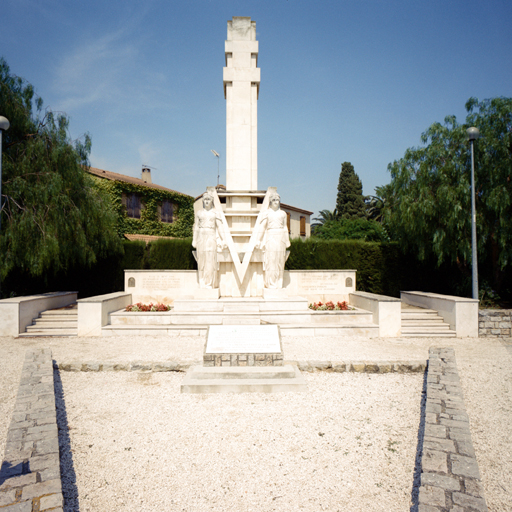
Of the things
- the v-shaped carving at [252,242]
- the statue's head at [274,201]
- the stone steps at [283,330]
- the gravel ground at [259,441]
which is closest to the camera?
the gravel ground at [259,441]

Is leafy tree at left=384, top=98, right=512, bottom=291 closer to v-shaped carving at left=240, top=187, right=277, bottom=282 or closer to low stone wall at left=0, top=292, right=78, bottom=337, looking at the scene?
v-shaped carving at left=240, top=187, right=277, bottom=282

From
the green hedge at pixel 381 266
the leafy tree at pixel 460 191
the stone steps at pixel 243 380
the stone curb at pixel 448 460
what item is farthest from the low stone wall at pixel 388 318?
the green hedge at pixel 381 266

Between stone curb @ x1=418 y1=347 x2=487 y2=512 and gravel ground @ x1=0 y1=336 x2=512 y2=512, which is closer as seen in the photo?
→ stone curb @ x1=418 y1=347 x2=487 y2=512

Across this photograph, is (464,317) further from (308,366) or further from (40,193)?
(40,193)

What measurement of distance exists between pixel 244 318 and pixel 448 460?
661 cm

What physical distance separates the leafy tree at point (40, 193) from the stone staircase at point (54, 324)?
1.47m

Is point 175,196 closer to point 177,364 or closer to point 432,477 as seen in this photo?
point 177,364

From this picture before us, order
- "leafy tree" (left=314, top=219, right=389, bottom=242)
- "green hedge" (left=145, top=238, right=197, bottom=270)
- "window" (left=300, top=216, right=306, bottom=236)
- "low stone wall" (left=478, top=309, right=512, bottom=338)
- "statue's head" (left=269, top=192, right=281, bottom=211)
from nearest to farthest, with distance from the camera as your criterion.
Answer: "low stone wall" (left=478, top=309, right=512, bottom=338) → "statue's head" (left=269, top=192, right=281, bottom=211) → "green hedge" (left=145, top=238, right=197, bottom=270) → "leafy tree" (left=314, top=219, right=389, bottom=242) → "window" (left=300, top=216, right=306, bottom=236)

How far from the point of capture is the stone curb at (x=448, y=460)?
7.84 ft

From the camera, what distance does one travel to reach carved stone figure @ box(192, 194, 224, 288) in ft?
34.6

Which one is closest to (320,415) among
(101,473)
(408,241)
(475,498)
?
(475,498)

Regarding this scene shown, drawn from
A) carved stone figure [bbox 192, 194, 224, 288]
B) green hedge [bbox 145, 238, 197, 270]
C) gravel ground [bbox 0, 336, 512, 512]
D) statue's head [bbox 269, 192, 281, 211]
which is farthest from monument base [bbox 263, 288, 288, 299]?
green hedge [bbox 145, 238, 197, 270]

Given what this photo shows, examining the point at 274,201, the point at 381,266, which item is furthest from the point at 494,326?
the point at 274,201

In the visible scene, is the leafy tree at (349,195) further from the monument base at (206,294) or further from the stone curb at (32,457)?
the stone curb at (32,457)
